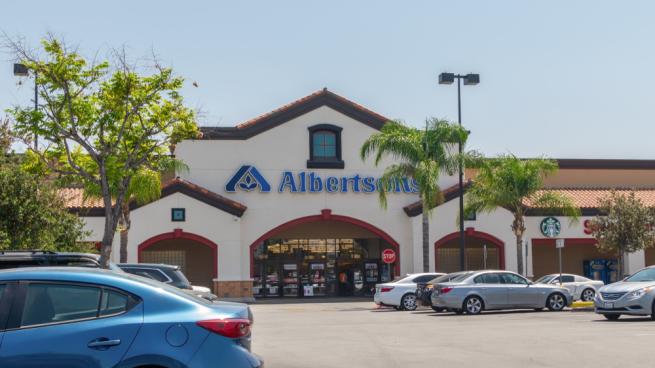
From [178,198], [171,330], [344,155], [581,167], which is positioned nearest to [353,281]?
[344,155]

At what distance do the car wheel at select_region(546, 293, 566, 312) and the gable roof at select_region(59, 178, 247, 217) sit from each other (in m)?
18.1

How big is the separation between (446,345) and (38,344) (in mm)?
9957

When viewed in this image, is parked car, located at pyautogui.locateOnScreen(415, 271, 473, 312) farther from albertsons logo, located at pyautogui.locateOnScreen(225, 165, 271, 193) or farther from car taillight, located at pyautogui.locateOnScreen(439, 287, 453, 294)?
albertsons logo, located at pyautogui.locateOnScreen(225, 165, 271, 193)

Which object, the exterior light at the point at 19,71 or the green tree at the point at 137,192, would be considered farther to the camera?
the green tree at the point at 137,192

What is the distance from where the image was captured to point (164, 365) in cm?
713

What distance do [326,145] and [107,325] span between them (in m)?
35.9

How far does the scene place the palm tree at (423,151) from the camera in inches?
1463

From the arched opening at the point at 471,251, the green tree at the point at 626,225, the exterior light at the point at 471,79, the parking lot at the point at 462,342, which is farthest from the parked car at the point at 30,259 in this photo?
the arched opening at the point at 471,251

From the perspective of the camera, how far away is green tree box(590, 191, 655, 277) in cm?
3647

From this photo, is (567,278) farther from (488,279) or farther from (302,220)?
(302,220)

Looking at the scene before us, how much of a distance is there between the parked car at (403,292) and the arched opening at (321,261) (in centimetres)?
1254

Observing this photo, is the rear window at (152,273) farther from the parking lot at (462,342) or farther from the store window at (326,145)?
the store window at (326,145)

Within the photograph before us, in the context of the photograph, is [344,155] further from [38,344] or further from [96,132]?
[38,344]

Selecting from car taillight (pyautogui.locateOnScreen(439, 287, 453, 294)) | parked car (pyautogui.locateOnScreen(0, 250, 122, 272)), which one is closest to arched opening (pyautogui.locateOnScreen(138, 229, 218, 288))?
car taillight (pyautogui.locateOnScreen(439, 287, 453, 294))
